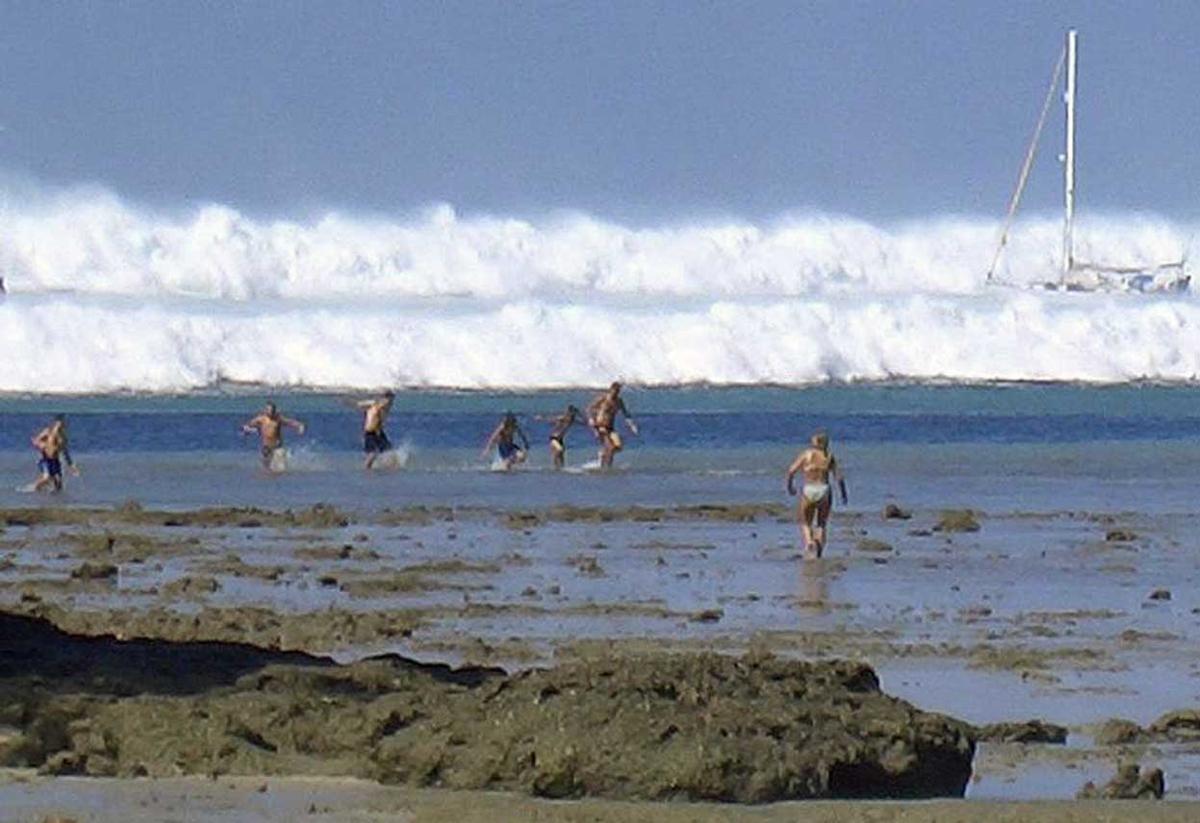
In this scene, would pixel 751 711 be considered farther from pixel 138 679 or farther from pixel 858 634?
pixel 858 634

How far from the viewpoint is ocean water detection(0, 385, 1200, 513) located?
118 ft

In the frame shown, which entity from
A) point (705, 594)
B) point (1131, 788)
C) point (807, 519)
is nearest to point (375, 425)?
point (807, 519)

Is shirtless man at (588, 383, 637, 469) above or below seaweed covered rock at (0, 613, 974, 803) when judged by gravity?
above

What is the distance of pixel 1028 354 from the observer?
316ft

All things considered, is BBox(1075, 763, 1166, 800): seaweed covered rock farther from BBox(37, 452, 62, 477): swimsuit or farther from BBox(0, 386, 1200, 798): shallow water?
BBox(37, 452, 62, 477): swimsuit

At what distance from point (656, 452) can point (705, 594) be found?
2776cm

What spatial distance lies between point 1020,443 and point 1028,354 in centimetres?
4207

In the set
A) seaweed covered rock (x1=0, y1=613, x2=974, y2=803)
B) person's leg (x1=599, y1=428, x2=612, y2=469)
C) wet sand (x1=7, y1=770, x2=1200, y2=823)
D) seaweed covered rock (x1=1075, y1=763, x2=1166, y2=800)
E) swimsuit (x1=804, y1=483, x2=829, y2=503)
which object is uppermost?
person's leg (x1=599, y1=428, x2=612, y2=469)

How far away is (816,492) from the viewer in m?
25.5

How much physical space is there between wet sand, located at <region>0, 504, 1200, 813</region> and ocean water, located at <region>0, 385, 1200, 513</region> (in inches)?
160

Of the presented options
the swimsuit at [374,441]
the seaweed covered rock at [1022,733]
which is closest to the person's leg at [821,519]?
the seaweed covered rock at [1022,733]

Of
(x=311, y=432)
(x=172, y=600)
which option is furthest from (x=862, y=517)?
(x=311, y=432)

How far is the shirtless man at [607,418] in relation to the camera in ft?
133

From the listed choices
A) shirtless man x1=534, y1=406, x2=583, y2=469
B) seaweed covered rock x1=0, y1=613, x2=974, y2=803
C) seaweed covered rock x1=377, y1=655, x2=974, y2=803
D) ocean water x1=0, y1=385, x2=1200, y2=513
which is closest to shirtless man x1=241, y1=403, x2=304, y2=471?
ocean water x1=0, y1=385, x2=1200, y2=513
